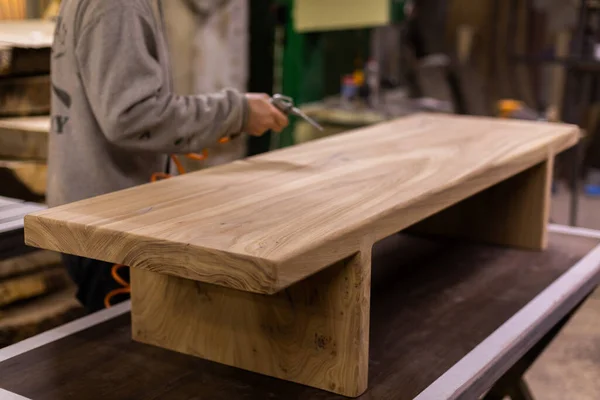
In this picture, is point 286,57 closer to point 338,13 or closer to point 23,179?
point 338,13

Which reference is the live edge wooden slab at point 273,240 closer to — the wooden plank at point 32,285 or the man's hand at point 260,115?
the man's hand at point 260,115

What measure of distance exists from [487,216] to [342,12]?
2193mm

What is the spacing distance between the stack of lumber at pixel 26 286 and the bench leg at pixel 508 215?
92cm

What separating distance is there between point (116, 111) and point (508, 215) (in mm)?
1028

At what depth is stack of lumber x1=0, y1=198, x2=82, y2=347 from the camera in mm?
1702

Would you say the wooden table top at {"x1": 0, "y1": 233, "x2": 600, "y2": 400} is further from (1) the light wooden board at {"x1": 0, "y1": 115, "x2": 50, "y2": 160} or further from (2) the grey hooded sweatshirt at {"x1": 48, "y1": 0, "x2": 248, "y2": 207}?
(1) the light wooden board at {"x1": 0, "y1": 115, "x2": 50, "y2": 160}

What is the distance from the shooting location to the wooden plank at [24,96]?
9.00 feet

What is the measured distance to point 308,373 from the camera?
4.20 feet

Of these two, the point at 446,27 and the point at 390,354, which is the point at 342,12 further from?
the point at 390,354

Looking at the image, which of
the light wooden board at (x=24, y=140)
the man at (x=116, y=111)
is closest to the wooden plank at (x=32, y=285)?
the man at (x=116, y=111)

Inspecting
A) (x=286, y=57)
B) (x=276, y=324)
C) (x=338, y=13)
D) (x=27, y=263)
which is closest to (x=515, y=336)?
(x=276, y=324)

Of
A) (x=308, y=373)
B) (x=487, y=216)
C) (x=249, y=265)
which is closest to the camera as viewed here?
(x=249, y=265)

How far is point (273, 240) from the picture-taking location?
1082 mm

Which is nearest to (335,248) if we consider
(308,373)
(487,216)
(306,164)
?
(308,373)
